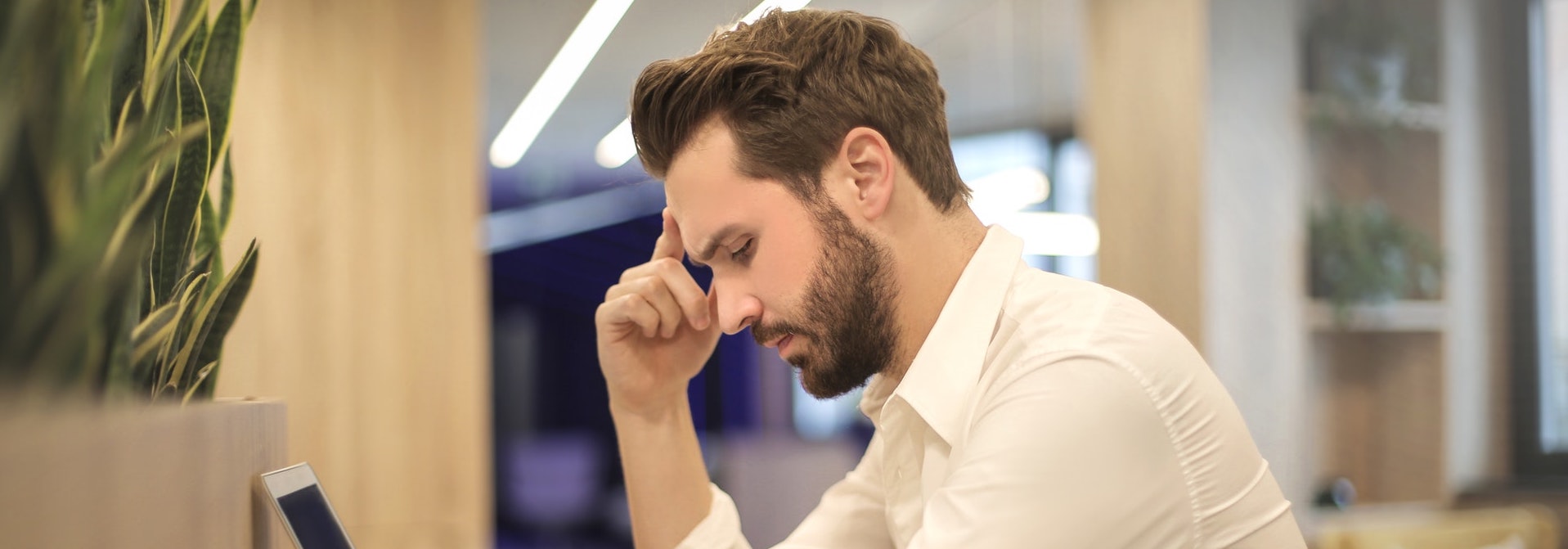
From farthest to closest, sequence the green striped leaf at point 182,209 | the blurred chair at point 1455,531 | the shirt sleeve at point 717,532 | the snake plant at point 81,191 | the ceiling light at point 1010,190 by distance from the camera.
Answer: the ceiling light at point 1010,190, the blurred chair at point 1455,531, the shirt sleeve at point 717,532, the green striped leaf at point 182,209, the snake plant at point 81,191

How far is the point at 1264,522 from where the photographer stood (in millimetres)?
1012

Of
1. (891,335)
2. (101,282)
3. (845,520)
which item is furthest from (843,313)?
(101,282)

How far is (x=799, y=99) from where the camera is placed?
1251 mm

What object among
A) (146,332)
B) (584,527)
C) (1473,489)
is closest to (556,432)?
(584,527)

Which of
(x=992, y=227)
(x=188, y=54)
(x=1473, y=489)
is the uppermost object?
(x=188, y=54)

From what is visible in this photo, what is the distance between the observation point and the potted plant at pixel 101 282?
30 centimetres

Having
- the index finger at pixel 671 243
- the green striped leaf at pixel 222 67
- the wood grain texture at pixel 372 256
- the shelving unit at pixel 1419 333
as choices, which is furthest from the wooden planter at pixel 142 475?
the shelving unit at pixel 1419 333

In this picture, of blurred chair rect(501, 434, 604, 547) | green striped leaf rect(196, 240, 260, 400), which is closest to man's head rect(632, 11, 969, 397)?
green striped leaf rect(196, 240, 260, 400)

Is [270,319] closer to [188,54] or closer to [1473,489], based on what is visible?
[188,54]

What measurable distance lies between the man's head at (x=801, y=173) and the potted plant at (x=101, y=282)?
0.52 meters

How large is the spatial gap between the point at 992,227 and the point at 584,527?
1.78 metres

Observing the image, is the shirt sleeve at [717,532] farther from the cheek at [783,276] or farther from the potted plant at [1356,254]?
the potted plant at [1356,254]

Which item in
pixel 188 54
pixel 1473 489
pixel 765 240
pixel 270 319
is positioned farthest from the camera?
pixel 1473 489

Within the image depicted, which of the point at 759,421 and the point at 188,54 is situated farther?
the point at 759,421
